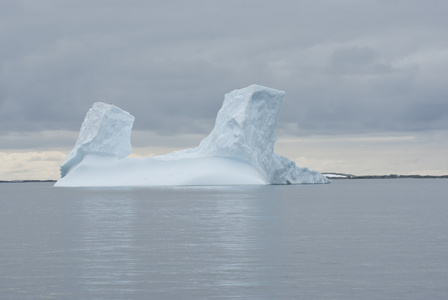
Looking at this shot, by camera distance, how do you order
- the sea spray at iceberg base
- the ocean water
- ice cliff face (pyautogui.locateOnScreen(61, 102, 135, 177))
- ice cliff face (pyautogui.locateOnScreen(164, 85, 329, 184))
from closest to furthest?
the ocean water → ice cliff face (pyautogui.locateOnScreen(164, 85, 329, 184)) → the sea spray at iceberg base → ice cliff face (pyautogui.locateOnScreen(61, 102, 135, 177))

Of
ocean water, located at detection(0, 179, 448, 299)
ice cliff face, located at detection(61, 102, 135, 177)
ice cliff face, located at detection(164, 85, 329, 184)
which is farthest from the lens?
ice cliff face, located at detection(61, 102, 135, 177)

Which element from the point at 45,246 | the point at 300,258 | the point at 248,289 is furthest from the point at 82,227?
the point at 248,289

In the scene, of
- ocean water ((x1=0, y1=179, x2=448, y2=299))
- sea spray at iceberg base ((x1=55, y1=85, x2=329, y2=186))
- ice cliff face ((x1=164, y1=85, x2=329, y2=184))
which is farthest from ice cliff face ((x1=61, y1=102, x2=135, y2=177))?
ocean water ((x1=0, y1=179, x2=448, y2=299))

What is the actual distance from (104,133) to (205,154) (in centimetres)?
1062

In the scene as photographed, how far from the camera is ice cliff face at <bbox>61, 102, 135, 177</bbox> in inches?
2559

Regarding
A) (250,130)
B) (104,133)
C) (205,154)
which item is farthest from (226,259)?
(104,133)

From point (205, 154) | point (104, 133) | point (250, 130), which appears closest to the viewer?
point (250, 130)

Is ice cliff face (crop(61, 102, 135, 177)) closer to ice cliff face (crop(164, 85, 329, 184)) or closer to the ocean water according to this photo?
ice cliff face (crop(164, 85, 329, 184))

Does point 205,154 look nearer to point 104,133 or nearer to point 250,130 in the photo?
point 250,130

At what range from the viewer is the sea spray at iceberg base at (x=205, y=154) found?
63.0 m

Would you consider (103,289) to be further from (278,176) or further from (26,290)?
(278,176)

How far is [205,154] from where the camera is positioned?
65625mm

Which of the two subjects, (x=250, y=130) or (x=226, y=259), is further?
(x=250, y=130)

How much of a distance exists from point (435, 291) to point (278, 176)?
193 feet
